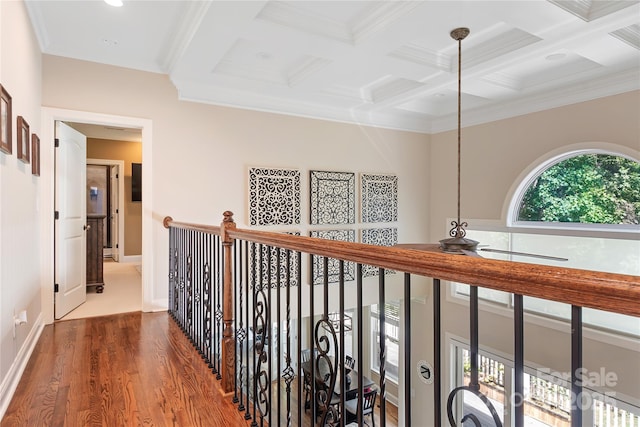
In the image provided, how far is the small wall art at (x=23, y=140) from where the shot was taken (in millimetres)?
2303

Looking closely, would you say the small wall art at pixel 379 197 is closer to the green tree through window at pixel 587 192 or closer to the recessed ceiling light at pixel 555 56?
the green tree through window at pixel 587 192

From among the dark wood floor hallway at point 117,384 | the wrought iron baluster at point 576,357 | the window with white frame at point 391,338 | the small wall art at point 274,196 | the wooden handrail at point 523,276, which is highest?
the small wall art at point 274,196

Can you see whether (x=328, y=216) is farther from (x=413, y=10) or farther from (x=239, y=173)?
(x=413, y=10)

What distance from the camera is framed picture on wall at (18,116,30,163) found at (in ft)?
7.56

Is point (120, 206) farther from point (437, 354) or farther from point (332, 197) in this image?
point (437, 354)

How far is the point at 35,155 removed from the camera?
9.83 feet

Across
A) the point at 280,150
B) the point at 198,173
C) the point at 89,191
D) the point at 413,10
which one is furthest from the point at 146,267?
the point at 89,191

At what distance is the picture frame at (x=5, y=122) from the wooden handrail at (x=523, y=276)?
6.36 feet

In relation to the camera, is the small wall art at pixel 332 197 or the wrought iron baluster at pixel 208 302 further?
the small wall art at pixel 332 197

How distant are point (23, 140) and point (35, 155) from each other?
2.32 ft

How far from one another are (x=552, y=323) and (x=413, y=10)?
12.6 feet

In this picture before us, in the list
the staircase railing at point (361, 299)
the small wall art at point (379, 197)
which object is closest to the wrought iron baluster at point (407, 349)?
the staircase railing at point (361, 299)

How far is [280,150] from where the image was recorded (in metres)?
4.64

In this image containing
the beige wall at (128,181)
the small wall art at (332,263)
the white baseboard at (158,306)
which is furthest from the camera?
the beige wall at (128,181)
